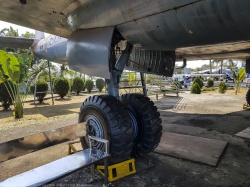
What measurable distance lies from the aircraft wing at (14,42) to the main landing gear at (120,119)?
7.51m

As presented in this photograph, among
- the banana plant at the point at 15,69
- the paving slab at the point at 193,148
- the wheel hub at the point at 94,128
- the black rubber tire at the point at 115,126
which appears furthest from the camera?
the banana plant at the point at 15,69

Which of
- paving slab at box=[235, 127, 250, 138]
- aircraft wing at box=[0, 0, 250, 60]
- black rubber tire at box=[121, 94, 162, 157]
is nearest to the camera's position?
aircraft wing at box=[0, 0, 250, 60]

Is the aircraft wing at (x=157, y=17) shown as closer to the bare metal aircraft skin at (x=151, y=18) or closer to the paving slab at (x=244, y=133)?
the bare metal aircraft skin at (x=151, y=18)

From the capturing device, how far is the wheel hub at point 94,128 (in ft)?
11.0

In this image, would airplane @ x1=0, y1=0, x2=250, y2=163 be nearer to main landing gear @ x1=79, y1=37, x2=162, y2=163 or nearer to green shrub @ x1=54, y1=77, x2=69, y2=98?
main landing gear @ x1=79, y1=37, x2=162, y2=163

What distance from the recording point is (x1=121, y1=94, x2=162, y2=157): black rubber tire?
370cm

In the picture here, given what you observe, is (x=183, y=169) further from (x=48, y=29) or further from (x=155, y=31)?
(x=48, y=29)

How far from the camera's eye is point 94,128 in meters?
3.46

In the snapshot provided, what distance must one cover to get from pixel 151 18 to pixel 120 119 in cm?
143

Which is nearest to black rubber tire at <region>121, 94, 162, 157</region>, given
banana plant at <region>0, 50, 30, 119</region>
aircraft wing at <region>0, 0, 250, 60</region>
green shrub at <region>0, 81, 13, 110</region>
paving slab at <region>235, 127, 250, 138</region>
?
aircraft wing at <region>0, 0, 250, 60</region>

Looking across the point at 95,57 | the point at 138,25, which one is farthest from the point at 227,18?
the point at 95,57

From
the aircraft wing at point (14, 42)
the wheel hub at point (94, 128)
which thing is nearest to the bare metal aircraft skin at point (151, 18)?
the wheel hub at point (94, 128)

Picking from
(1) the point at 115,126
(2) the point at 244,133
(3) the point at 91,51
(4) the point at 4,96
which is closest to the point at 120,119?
(1) the point at 115,126

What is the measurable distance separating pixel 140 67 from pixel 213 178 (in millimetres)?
2489
